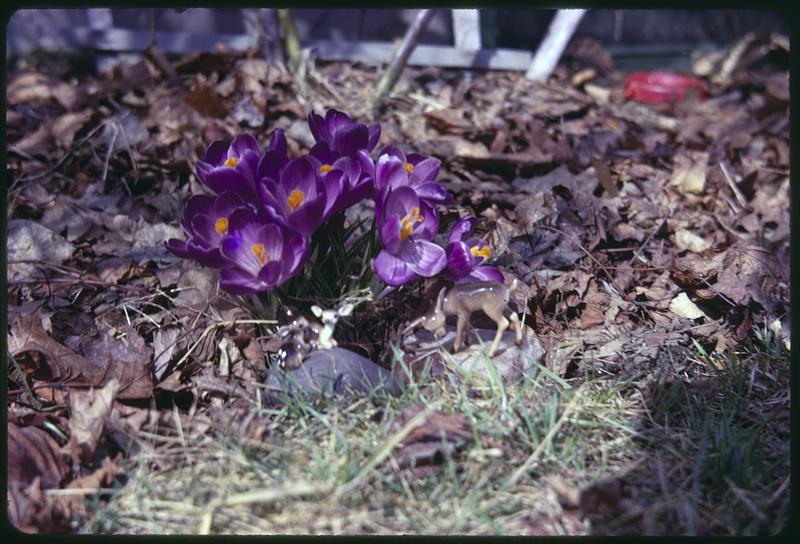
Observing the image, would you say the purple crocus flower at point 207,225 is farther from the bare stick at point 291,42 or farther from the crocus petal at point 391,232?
the bare stick at point 291,42

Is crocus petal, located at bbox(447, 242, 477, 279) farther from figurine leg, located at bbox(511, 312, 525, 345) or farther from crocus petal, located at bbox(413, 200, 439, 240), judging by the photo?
figurine leg, located at bbox(511, 312, 525, 345)

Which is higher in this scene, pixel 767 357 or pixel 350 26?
pixel 350 26

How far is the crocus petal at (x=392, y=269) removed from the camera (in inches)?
83.2

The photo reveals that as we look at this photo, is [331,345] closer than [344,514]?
No

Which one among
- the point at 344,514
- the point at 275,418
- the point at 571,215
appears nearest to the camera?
the point at 344,514

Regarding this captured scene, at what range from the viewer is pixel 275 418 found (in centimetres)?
203

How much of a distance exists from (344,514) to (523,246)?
1.54 m

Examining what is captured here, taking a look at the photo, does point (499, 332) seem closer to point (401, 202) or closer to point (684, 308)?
point (401, 202)

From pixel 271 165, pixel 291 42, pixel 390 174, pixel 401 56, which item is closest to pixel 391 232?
pixel 390 174

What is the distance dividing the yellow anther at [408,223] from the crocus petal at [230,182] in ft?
1.55

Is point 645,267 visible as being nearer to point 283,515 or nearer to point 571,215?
point 571,215

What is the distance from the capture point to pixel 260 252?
204 cm

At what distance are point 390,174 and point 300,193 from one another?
28 cm

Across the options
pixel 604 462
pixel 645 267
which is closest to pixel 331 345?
pixel 604 462
